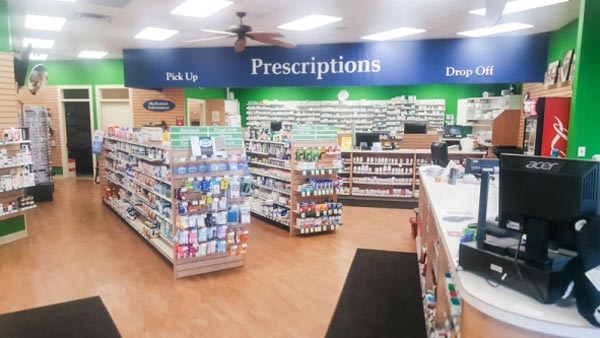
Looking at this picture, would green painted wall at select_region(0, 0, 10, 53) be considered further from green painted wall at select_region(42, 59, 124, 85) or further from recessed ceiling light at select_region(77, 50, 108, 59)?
green painted wall at select_region(42, 59, 124, 85)

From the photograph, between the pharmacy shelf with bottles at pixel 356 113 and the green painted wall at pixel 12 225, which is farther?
the pharmacy shelf with bottles at pixel 356 113

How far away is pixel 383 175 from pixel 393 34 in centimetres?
319

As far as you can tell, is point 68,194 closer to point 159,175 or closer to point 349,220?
point 159,175

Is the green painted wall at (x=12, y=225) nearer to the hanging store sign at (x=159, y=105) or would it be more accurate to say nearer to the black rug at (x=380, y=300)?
the black rug at (x=380, y=300)

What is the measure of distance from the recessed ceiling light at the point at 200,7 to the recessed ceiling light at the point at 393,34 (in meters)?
3.00

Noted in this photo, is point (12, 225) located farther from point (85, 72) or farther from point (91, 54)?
point (85, 72)

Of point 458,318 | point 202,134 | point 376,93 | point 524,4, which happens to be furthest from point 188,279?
point 376,93

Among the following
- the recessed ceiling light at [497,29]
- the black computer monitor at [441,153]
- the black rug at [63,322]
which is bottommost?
the black rug at [63,322]

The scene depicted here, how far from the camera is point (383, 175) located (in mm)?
9047

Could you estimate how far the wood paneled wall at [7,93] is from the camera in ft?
19.0

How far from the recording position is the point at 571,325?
4.53 ft

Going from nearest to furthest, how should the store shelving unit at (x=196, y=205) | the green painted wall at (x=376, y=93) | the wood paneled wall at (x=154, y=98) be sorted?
the store shelving unit at (x=196, y=205) < the wood paneled wall at (x=154, y=98) < the green painted wall at (x=376, y=93)

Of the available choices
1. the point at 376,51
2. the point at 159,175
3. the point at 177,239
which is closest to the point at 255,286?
the point at 177,239

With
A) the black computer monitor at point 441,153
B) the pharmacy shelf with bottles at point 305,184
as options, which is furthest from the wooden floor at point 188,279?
the black computer monitor at point 441,153
